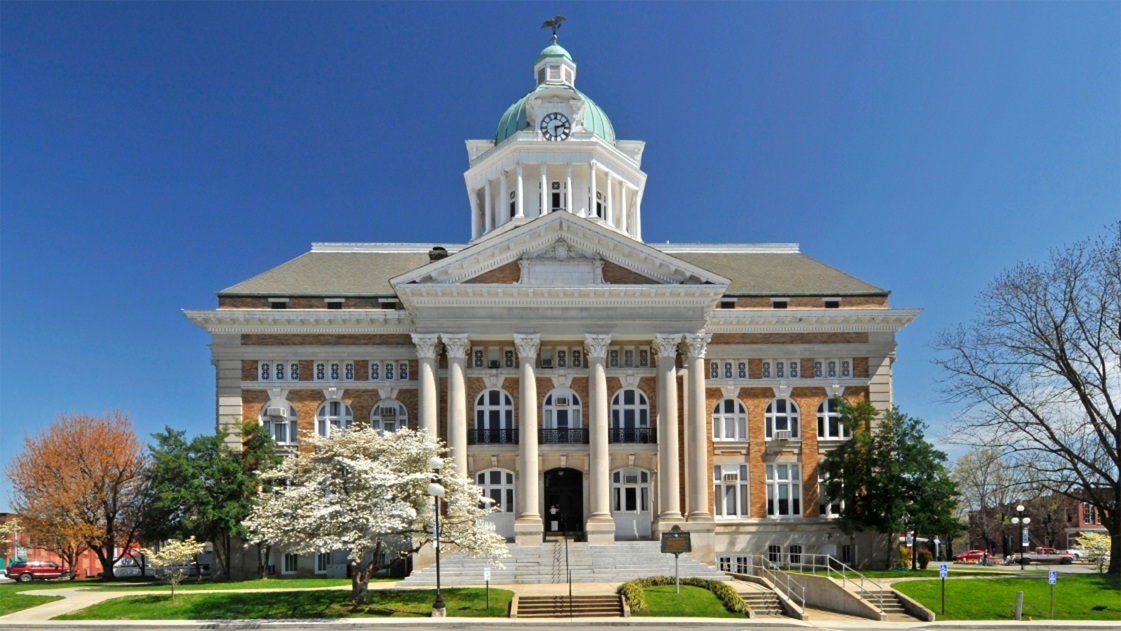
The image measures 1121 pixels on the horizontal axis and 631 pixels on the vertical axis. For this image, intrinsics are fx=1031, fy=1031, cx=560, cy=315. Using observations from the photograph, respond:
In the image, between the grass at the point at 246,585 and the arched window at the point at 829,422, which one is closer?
the grass at the point at 246,585

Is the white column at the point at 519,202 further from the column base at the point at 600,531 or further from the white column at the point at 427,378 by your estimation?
the column base at the point at 600,531

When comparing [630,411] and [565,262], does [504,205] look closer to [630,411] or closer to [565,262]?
[565,262]

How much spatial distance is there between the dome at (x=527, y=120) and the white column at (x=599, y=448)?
18.1 metres

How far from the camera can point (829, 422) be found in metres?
48.1

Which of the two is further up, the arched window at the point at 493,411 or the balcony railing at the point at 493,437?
the arched window at the point at 493,411

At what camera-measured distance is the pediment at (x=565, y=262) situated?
142 feet

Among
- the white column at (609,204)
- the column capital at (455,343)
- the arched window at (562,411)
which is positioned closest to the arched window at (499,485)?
the arched window at (562,411)

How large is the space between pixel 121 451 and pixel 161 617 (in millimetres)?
22731

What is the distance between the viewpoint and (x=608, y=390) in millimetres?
46438

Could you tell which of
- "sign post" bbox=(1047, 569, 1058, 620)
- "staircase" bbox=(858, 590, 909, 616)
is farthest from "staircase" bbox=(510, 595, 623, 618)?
"sign post" bbox=(1047, 569, 1058, 620)

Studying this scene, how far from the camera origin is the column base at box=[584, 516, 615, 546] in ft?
137

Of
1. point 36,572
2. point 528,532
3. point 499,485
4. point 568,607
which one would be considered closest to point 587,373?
point 499,485

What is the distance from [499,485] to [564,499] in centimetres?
295

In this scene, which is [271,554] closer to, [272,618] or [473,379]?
[473,379]
